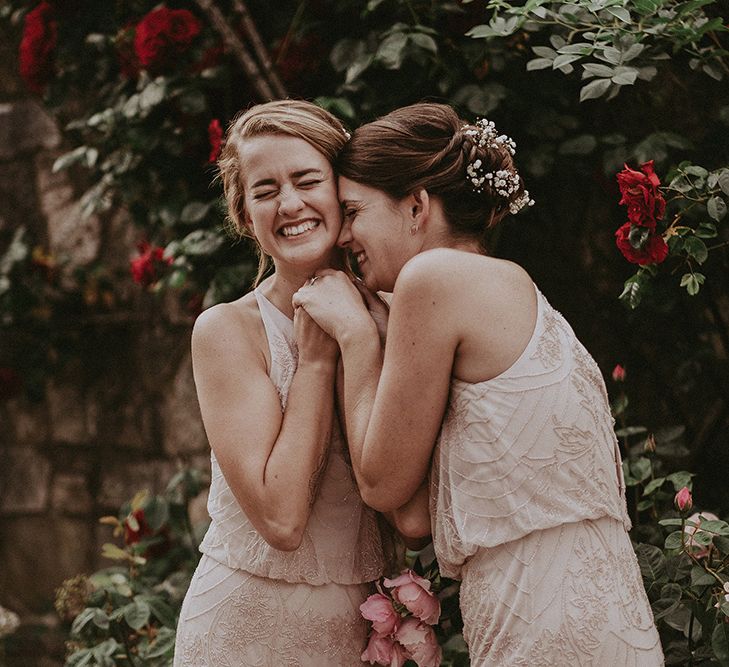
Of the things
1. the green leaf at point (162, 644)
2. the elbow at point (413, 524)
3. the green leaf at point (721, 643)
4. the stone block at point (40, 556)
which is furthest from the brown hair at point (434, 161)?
the stone block at point (40, 556)

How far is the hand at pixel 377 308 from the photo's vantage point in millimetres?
1974

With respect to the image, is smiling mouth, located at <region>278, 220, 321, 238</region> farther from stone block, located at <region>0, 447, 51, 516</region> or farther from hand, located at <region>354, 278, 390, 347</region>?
stone block, located at <region>0, 447, 51, 516</region>

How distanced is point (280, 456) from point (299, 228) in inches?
18.5

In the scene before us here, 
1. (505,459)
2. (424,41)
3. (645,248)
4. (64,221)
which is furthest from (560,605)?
(64,221)

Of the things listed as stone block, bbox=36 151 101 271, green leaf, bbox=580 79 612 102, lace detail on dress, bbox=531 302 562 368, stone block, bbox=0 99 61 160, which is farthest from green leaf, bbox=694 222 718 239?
stone block, bbox=0 99 61 160

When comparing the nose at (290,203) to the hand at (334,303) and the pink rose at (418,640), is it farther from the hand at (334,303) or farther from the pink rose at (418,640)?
the pink rose at (418,640)

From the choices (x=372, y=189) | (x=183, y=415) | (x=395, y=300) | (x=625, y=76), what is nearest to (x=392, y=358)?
(x=395, y=300)

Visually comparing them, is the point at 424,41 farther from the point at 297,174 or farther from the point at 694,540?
the point at 694,540

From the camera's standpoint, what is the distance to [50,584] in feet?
13.7

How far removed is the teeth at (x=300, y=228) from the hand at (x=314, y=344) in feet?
0.56

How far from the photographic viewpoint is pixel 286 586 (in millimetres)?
1953

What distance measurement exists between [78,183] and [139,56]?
3.81ft

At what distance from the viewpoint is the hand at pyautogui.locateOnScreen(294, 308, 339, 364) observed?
196cm

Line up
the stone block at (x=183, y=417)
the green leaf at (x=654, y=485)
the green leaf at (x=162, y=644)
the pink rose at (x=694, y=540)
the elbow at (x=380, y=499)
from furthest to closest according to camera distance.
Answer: the stone block at (x=183, y=417) → the green leaf at (x=162, y=644) → the green leaf at (x=654, y=485) → the pink rose at (x=694, y=540) → the elbow at (x=380, y=499)
